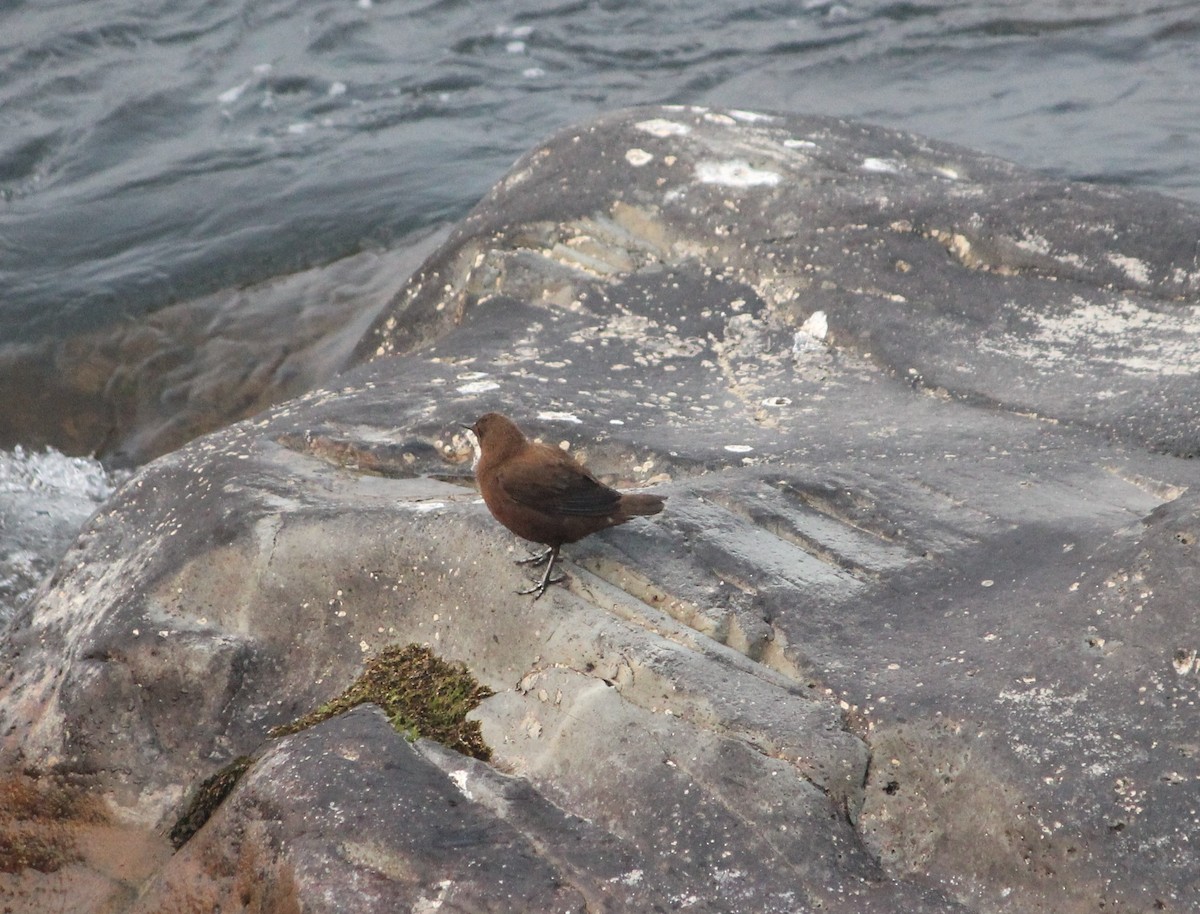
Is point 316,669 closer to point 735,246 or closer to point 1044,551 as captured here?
point 1044,551

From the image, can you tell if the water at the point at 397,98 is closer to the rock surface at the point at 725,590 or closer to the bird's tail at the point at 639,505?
the rock surface at the point at 725,590

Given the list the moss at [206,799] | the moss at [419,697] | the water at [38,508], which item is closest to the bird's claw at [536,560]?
the moss at [419,697]

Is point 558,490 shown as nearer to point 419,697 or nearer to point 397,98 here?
point 419,697

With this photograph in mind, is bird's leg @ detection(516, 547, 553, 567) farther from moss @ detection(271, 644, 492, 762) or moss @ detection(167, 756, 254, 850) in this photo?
moss @ detection(167, 756, 254, 850)

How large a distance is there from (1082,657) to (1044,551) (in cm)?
47

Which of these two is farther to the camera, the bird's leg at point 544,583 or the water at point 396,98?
the water at point 396,98

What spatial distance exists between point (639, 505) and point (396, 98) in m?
8.83

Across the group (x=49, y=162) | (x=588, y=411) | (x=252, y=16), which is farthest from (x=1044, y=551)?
(x=252, y=16)

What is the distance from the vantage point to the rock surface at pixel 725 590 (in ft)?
10.0

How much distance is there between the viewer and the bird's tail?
3.78m

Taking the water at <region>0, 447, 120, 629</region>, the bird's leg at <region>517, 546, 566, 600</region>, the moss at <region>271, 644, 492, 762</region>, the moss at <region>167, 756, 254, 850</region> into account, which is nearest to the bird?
the bird's leg at <region>517, 546, 566, 600</region>

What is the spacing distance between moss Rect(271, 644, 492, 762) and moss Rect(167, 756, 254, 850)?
0.15 meters

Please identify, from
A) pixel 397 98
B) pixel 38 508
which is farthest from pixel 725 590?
pixel 397 98

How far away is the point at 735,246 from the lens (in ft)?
18.3
